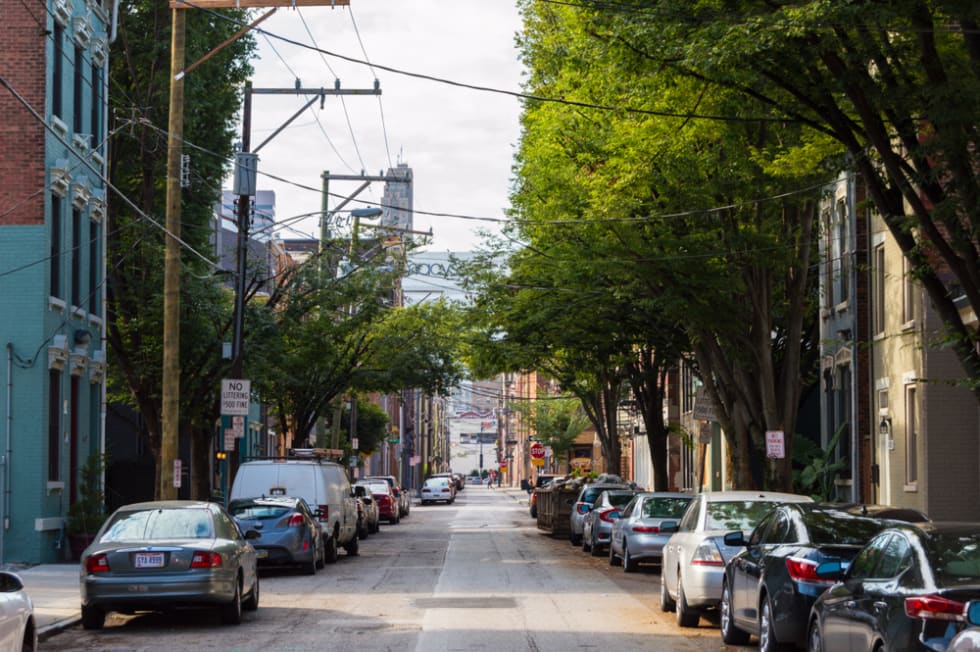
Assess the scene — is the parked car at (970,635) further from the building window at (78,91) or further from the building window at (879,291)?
the building window at (78,91)

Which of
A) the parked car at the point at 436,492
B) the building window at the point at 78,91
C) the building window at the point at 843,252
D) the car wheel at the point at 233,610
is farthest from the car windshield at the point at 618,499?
the parked car at the point at 436,492

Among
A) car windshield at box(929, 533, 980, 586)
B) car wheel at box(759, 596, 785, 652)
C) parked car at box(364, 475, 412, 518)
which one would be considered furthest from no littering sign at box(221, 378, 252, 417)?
parked car at box(364, 475, 412, 518)

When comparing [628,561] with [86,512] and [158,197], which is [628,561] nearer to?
[86,512]

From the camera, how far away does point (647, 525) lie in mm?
25172

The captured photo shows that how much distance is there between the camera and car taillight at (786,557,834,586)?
40.4 ft

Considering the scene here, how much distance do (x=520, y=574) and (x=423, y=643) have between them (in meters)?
10.7

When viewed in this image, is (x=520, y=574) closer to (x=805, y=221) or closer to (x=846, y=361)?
(x=805, y=221)

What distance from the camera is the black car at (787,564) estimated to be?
12.4 m

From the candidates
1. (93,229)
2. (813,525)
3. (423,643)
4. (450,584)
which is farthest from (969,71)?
(93,229)

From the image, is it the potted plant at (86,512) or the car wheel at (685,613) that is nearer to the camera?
the car wheel at (685,613)

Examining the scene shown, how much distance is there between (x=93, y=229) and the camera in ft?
101

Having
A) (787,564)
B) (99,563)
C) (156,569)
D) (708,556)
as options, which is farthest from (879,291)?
(99,563)

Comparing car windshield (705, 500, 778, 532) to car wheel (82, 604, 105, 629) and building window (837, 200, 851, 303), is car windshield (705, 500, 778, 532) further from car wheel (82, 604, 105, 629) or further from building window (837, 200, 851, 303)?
building window (837, 200, 851, 303)

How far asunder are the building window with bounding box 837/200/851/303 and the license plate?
20.6 metres
